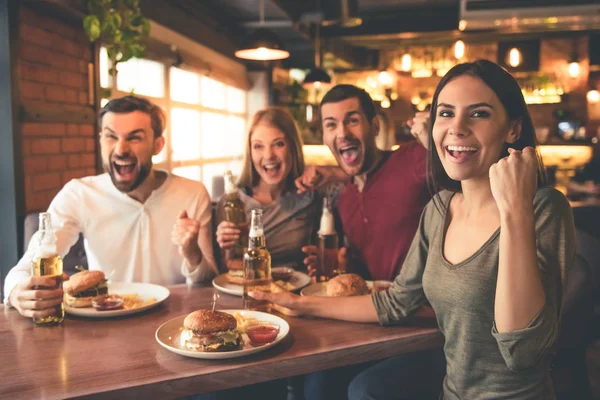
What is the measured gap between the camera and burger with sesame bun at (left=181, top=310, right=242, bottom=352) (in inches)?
54.7

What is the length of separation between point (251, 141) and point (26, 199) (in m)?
1.47

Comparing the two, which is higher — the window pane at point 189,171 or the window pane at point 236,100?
the window pane at point 236,100

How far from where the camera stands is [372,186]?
2363 mm

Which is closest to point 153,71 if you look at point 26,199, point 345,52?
point 26,199

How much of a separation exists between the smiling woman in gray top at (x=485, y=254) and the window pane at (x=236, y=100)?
656 cm

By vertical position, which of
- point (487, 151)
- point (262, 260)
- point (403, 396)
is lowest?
point (403, 396)

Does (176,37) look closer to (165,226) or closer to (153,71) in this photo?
(153,71)

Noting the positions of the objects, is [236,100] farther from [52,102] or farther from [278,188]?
[278,188]

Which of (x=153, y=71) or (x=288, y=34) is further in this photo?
(x=288, y=34)

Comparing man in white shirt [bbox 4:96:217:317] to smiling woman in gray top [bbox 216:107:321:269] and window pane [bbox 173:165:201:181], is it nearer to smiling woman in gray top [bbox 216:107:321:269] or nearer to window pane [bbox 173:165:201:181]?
smiling woman in gray top [bbox 216:107:321:269]

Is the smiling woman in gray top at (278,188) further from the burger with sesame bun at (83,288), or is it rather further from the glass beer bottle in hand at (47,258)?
the glass beer bottle in hand at (47,258)

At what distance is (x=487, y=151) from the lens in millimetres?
1419

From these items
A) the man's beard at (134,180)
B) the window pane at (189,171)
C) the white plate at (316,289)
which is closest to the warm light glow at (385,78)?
the window pane at (189,171)

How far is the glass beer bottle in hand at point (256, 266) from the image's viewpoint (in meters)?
1.73
